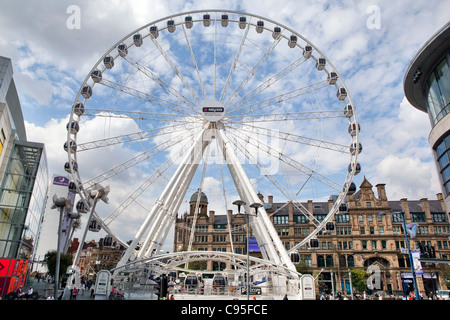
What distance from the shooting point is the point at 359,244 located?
6544 cm

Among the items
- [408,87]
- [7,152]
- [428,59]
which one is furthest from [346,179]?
[7,152]

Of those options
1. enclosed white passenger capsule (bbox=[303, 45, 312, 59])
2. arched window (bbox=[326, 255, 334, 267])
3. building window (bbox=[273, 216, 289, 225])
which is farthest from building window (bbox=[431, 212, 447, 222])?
enclosed white passenger capsule (bbox=[303, 45, 312, 59])

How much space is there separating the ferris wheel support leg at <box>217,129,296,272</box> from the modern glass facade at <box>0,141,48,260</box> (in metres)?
25.1

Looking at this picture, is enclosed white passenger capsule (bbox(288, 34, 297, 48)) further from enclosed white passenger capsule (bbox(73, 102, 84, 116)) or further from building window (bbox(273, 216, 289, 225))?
building window (bbox(273, 216, 289, 225))

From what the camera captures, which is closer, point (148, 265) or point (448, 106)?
point (448, 106)

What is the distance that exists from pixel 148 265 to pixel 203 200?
5394 centimetres

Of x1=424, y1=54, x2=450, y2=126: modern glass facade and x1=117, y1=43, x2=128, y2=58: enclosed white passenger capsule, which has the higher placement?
x1=117, y1=43, x2=128, y2=58: enclosed white passenger capsule

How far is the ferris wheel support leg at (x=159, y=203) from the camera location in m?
28.0

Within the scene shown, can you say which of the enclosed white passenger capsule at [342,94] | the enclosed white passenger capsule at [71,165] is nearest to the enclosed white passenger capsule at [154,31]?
the enclosed white passenger capsule at [71,165]

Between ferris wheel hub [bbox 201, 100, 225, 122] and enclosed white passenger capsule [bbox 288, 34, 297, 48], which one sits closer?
ferris wheel hub [bbox 201, 100, 225, 122]

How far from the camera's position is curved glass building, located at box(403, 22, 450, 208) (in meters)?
23.2

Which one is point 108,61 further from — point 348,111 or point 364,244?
point 364,244

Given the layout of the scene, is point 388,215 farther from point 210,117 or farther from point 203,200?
point 210,117
